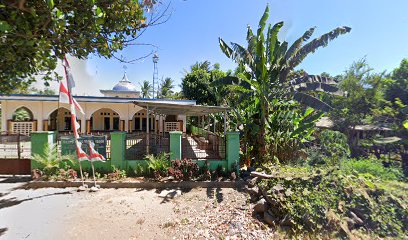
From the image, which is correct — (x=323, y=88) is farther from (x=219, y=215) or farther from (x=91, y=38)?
(x=91, y=38)

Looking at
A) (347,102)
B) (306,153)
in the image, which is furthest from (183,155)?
(347,102)

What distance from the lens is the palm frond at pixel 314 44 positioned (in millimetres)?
6773

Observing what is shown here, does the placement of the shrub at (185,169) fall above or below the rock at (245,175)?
above

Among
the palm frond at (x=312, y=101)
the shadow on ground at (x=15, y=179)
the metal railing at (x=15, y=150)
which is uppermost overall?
the palm frond at (x=312, y=101)

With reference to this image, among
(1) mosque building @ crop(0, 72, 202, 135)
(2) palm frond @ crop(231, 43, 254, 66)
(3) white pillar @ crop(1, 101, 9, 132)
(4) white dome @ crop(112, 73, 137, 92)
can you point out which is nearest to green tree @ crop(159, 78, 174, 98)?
(4) white dome @ crop(112, 73, 137, 92)

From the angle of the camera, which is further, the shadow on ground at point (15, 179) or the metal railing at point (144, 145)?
the metal railing at point (144, 145)

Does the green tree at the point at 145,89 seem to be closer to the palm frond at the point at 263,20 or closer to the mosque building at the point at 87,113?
the mosque building at the point at 87,113

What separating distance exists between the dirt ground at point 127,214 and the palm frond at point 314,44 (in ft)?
17.8

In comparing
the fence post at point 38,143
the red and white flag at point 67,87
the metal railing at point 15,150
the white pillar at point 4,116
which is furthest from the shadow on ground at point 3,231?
the white pillar at point 4,116

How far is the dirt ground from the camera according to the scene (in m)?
3.78

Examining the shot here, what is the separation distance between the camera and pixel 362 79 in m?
15.6

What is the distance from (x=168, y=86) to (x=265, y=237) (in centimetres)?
3390

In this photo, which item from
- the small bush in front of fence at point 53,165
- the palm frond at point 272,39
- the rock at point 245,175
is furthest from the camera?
the palm frond at point 272,39

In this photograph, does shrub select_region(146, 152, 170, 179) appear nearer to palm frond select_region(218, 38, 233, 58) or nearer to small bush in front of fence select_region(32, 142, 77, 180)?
small bush in front of fence select_region(32, 142, 77, 180)
